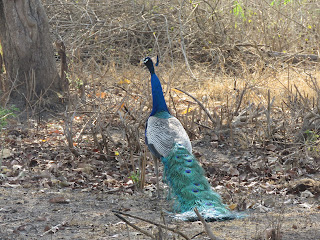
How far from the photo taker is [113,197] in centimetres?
454

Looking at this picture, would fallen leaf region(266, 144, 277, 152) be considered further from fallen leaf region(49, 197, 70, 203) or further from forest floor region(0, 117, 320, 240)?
fallen leaf region(49, 197, 70, 203)

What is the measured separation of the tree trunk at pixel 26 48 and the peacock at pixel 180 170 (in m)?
2.69

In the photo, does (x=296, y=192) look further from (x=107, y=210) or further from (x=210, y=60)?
(x=210, y=60)

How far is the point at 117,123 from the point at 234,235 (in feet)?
11.3

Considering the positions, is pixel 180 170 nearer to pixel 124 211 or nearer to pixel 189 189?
pixel 189 189

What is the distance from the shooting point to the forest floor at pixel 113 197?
359cm

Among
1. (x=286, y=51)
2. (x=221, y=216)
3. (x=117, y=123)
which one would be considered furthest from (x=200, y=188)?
(x=286, y=51)

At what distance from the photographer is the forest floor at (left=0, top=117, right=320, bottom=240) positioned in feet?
11.8

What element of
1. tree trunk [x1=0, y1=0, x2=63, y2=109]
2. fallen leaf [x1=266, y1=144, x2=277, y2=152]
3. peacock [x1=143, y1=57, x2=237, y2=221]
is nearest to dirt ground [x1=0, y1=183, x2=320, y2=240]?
peacock [x1=143, y1=57, x2=237, y2=221]

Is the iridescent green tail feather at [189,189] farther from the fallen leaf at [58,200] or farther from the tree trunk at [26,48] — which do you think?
the tree trunk at [26,48]

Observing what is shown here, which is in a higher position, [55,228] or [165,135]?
[165,135]

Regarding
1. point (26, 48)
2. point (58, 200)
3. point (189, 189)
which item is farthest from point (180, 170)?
point (26, 48)

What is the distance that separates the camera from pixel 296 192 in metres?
4.59

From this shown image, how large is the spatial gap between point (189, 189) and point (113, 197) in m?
0.83
